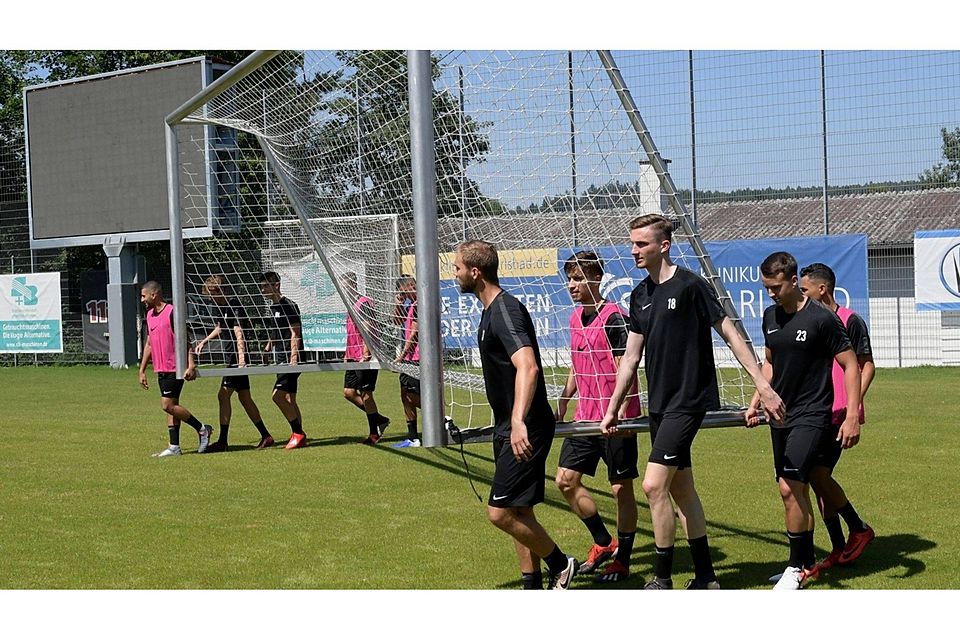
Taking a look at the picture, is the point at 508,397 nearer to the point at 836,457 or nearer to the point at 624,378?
the point at 624,378

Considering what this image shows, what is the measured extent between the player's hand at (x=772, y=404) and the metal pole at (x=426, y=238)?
1.78 meters

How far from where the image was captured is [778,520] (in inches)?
320

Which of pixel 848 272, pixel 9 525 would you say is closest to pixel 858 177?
pixel 848 272

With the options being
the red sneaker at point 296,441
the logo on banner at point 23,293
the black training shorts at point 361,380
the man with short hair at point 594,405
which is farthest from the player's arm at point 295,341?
the logo on banner at point 23,293

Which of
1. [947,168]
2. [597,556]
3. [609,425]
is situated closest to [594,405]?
[609,425]

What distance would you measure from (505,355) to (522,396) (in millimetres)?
328

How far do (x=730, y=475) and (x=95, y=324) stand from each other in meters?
22.9

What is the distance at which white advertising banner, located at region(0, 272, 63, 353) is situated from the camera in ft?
95.9

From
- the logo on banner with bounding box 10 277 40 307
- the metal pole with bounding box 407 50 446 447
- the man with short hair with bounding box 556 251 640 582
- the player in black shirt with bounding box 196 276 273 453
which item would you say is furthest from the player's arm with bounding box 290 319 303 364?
the logo on banner with bounding box 10 277 40 307

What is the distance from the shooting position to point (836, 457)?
6.64m

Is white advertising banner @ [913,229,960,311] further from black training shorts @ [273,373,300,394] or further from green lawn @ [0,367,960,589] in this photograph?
black training shorts @ [273,373,300,394]

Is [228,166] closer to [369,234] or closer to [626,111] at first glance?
[369,234]

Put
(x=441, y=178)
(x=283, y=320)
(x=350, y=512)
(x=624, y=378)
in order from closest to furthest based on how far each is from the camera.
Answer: (x=624, y=378) → (x=441, y=178) → (x=350, y=512) → (x=283, y=320)

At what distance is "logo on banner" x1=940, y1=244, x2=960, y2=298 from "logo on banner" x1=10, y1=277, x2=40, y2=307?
22.6 meters
